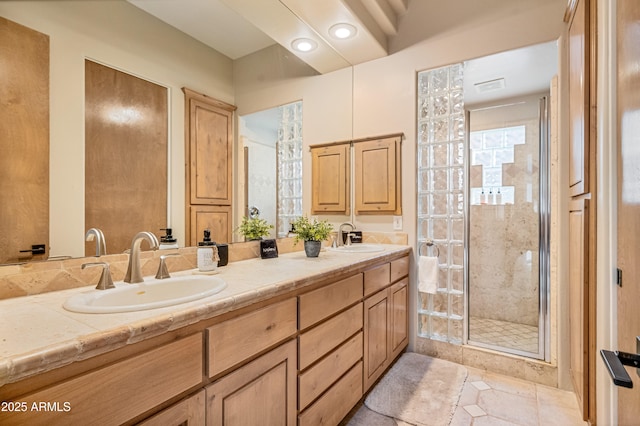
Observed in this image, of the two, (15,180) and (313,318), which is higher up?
(15,180)

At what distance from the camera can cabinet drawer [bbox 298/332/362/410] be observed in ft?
4.30

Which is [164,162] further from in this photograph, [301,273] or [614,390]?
[614,390]

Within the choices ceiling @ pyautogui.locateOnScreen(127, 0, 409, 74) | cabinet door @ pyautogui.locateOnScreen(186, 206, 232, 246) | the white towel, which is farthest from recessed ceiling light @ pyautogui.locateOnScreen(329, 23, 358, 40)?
the white towel

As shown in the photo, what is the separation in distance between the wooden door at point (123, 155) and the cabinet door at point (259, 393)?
731mm

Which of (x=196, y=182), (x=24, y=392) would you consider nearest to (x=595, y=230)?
(x=196, y=182)

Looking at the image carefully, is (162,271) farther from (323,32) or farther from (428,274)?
(323,32)

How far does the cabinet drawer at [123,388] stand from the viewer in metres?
0.62

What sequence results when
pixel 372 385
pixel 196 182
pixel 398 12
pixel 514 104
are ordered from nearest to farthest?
pixel 196 182
pixel 372 385
pixel 398 12
pixel 514 104

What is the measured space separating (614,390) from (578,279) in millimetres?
736

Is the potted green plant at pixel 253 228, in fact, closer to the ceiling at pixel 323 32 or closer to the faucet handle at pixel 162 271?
the faucet handle at pixel 162 271

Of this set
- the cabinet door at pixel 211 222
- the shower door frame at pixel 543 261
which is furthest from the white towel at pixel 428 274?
the cabinet door at pixel 211 222

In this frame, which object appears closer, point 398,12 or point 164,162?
point 164,162

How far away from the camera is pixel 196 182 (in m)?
1.53

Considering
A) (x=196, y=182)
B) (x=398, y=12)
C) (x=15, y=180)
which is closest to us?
(x=15, y=180)
